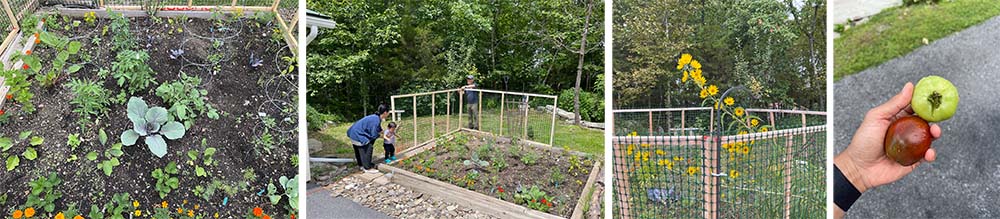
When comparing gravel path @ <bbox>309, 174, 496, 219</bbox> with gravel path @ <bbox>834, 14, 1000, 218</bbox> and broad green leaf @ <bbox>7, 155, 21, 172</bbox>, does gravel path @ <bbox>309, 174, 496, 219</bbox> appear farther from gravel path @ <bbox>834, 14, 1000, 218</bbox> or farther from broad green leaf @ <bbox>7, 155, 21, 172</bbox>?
gravel path @ <bbox>834, 14, 1000, 218</bbox>

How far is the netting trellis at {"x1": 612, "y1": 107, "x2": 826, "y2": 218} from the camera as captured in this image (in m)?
1.74

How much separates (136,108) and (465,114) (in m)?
1.26

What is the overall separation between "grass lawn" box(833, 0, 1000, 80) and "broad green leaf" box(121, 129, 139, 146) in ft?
8.84

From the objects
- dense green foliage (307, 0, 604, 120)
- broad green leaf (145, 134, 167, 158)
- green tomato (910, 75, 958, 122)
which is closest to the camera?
green tomato (910, 75, 958, 122)

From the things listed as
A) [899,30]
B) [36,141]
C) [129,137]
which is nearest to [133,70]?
[129,137]

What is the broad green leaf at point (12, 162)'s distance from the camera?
5.90ft

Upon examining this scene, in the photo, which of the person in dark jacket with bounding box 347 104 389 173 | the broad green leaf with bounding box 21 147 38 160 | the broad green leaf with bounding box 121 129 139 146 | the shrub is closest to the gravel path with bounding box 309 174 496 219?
the person in dark jacket with bounding box 347 104 389 173

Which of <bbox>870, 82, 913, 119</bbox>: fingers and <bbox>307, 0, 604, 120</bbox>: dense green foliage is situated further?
<bbox>307, 0, 604, 120</bbox>: dense green foliage

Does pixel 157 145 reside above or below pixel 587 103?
below

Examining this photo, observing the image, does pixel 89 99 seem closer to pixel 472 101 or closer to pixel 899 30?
pixel 472 101

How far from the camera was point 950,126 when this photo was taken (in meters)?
2.00

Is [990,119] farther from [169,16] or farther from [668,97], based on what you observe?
[169,16]

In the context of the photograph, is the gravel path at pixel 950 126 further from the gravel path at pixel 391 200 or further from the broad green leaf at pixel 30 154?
the broad green leaf at pixel 30 154

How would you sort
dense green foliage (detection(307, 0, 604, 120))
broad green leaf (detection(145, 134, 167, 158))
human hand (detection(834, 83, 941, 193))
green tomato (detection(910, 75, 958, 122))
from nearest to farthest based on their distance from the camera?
green tomato (detection(910, 75, 958, 122)), human hand (detection(834, 83, 941, 193)), dense green foliage (detection(307, 0, 604, 120)), broad green leaf (detection(145, 134, 167, 158))
